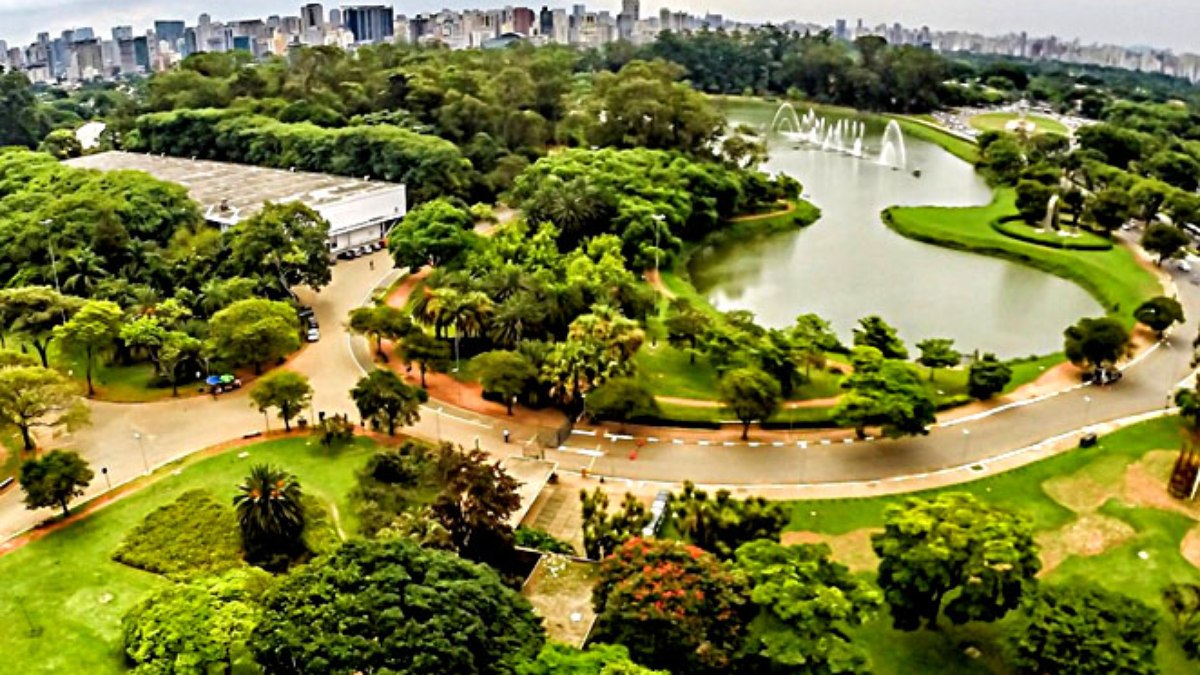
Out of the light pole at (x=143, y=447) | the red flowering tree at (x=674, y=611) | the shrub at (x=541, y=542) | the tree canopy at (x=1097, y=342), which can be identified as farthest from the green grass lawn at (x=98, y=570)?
the tree canopy at (x=1097, y=342)

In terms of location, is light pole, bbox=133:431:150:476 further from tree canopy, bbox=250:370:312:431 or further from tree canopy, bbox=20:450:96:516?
tree canopy, bbox=250:370:312:431

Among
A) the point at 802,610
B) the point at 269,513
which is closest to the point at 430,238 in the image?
the point at 269,513

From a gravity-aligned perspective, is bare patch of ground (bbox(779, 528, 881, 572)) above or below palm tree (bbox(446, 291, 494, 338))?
below

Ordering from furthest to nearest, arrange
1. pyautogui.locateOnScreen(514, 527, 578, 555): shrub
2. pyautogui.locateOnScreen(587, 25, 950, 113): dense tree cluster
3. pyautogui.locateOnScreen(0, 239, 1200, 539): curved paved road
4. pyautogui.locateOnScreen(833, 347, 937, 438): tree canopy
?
pyautogui.locateOnScreen(587, 25, 950, 113): dense tree cluster
pyautogui.locateOnScreen(0, 239, 1200, 539): curved paved road
pyautogui.locateOnScreen(833, 347, 937, 438): tree canopy
pyautogui.locateOnScreen(514, 527, 578, 555): shrub

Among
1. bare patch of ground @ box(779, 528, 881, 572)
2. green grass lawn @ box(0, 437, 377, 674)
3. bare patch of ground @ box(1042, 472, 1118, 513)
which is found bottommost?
green grass lawn @ box(0, 437, 377, 674)

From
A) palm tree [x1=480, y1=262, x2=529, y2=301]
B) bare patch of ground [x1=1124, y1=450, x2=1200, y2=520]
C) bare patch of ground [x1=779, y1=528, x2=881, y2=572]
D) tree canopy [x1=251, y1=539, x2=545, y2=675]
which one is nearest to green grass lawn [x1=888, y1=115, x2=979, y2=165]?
bare patch of ground [x1=1124, y1=450, x2=1200, y2=520]
